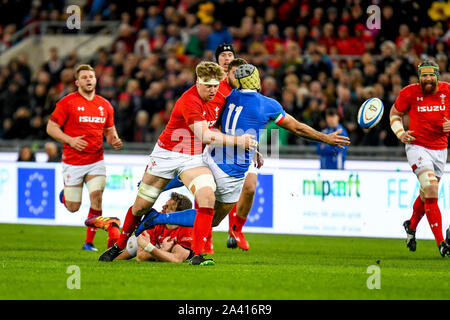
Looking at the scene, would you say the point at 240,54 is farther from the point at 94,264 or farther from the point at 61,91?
the point at 94,264

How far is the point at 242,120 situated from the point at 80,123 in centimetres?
354

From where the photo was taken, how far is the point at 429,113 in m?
12.4

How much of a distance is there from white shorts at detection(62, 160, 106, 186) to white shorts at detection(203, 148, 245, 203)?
117 inches

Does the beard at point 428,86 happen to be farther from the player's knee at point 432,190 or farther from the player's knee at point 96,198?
the player's knee at point 96,198

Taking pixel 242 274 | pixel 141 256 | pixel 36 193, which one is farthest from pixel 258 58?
pixel 242 274

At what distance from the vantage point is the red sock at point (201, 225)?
980 cm

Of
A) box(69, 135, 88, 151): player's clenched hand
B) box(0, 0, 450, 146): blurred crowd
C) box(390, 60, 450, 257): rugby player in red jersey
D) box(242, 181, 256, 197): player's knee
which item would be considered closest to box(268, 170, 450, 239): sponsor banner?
box(0, 0, 450, 146): blurred crowd

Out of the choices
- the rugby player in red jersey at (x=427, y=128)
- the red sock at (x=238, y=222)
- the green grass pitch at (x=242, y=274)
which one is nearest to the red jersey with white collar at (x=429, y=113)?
the rugby player in red jersey at (x=427, y=128)

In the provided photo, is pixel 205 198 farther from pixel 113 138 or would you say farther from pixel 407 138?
pixel 407 138

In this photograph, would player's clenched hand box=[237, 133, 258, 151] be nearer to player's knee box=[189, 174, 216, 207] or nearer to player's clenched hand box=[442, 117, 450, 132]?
player's knee box=[189, 174, 216, 207]

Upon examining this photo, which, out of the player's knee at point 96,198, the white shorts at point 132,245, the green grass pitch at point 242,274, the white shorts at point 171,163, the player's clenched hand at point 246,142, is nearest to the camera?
the green grass pitch at point 242,274

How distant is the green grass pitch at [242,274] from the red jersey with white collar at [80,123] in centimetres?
130

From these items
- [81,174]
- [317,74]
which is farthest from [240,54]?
[81,174]

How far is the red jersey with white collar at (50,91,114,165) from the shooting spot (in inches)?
505
